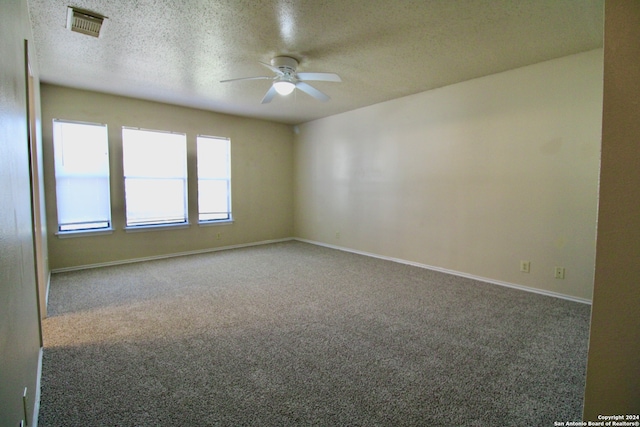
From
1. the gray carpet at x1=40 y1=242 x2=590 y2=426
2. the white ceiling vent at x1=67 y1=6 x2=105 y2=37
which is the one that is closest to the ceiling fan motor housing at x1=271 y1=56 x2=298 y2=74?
the white ceiling vent at x1=67 y1=6 x2=105 y2=37

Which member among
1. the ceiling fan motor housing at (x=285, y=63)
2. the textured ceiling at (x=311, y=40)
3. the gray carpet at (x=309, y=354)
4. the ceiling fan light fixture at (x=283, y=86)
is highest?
the textured ceiling at (x=311, y=40)

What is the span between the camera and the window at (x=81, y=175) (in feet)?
14.0

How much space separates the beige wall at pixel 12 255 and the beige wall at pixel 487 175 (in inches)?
168

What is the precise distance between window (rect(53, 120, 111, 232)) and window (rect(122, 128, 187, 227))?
291mm

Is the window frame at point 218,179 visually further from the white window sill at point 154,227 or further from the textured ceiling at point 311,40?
the textured ceiling at point 311,40

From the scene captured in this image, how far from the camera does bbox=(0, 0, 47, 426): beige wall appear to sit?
1046mm

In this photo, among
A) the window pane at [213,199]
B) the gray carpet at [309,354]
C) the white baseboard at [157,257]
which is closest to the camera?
the gray carpet at [309,354]

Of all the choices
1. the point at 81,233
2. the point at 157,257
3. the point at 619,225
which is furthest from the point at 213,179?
the point at 619,225

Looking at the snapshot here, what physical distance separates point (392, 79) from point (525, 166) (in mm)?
1920

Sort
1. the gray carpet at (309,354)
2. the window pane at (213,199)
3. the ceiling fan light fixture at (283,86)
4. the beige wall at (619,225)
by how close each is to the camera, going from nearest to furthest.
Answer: the beige wall at (619,225) < the gray carpet at (309,354) < the ceiling fan light fixture at (283,86) < the window pane at (213,199)

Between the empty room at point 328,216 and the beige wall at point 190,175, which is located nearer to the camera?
the empty room at point 328,216

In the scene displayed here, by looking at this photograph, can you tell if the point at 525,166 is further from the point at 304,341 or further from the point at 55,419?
the point at 55,419

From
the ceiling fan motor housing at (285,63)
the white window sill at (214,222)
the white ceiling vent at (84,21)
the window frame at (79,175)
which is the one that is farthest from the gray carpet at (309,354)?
the white ceiling vent at (84,21)

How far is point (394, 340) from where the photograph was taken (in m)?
2.41
